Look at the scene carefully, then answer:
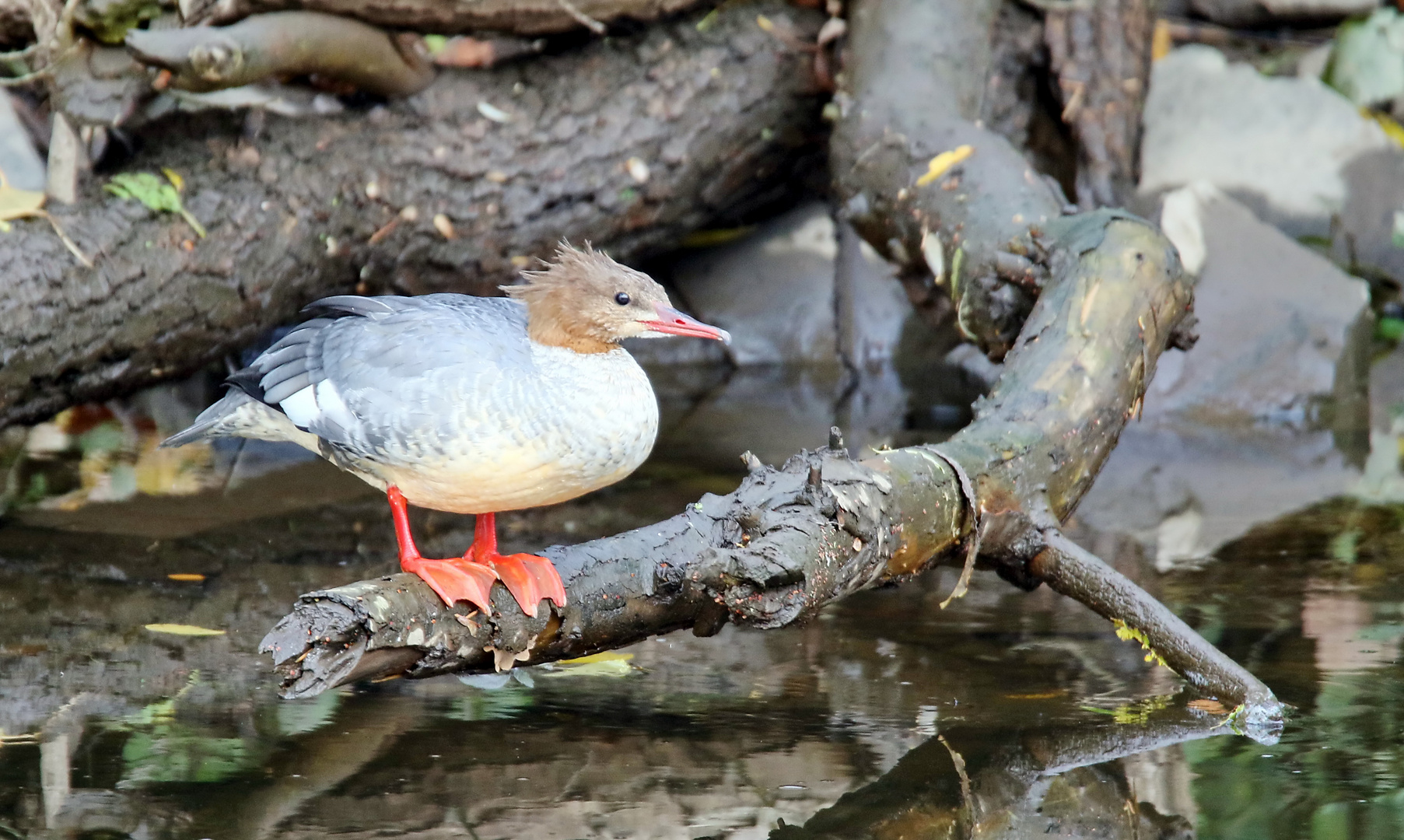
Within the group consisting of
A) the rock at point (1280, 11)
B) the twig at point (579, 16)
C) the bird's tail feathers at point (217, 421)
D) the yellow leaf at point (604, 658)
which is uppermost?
the twig at point (579, 16)

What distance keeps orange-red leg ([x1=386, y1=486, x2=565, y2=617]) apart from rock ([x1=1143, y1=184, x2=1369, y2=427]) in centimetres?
377

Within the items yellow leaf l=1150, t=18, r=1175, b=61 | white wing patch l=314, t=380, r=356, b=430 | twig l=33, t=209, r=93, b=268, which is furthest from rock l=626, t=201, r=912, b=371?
white wing patch l=314, t=380, r=356, b=430

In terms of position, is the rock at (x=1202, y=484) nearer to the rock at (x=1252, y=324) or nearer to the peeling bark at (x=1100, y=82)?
the rock at (x=1252, y=324)

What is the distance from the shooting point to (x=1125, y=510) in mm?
4586

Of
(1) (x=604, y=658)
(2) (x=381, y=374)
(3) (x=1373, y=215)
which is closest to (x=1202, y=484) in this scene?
(1) (x=604, y=658)

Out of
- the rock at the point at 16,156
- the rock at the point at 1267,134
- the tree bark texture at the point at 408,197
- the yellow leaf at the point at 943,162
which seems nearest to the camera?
the tree bark texture at the point at 408,197

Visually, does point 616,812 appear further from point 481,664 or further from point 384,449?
point 384,449

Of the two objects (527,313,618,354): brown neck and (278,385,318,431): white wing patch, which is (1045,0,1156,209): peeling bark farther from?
(278,385,318,431): white wing patch

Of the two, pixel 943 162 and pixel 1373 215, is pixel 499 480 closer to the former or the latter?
pixel 943 162

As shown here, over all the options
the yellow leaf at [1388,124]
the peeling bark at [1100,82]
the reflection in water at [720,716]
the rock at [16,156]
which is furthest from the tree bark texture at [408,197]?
the yellow leaf at [1388,124]

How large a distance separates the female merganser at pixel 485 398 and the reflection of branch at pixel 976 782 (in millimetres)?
718

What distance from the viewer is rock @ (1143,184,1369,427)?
5809 mm

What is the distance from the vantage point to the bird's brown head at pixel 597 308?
2.78m

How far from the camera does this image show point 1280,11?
25.5ft
